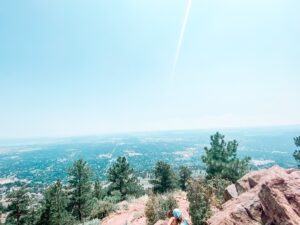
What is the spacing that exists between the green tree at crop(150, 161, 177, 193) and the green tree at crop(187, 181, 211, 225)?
27.7 metres

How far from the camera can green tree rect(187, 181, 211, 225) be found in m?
10.5

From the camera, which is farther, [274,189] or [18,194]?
[18,194]

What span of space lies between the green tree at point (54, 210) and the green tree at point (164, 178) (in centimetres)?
1525

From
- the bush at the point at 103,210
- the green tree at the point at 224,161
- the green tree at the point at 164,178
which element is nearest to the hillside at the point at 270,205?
the bush at the point at 103,210

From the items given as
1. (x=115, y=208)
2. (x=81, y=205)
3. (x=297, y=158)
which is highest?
(x=297, y=158)

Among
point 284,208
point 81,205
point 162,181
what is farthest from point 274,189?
point 162,181

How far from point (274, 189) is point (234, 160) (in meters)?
20.1

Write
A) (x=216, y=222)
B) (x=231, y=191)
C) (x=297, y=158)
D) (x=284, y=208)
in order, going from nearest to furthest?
(x=284, y=208) → (x=216, y=222) → (x=231, y=191) → (x=297, y=158)

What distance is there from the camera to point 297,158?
99.5 feet

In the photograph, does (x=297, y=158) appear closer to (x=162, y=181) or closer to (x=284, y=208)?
(x=162, y=181)

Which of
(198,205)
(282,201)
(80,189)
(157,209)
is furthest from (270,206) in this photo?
(80,189)

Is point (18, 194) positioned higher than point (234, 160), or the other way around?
point (234, 160)

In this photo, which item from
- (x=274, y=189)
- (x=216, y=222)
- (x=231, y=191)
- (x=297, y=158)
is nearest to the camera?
(x=274, y=189)

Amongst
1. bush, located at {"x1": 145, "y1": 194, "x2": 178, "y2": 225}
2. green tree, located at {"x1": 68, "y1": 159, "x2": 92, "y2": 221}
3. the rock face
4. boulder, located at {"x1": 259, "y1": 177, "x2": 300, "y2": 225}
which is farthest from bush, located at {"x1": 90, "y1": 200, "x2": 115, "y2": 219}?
boulder, located at {"x1": 259, "y1": 177, "x2": 300, "y2": 225}
